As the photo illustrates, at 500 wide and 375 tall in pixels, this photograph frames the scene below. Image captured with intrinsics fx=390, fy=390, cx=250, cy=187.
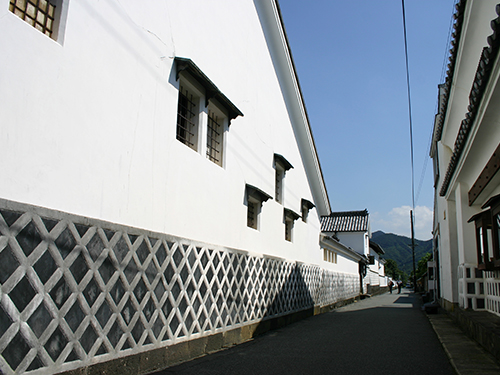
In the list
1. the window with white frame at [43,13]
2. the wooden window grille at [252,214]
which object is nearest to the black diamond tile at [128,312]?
the window with white frame at [43,13]

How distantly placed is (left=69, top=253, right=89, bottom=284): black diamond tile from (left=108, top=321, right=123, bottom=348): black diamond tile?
0.75m

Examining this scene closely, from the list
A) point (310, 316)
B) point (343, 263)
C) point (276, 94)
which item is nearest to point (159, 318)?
point (276, 94)

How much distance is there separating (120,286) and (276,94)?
8.63m

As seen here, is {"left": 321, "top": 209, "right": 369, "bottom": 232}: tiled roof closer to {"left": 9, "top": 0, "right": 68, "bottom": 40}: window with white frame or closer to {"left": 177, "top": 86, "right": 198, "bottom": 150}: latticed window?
{"left": 177, "top": 86, "right": 198, "bottom": 150}: latticed window

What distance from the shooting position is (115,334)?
4.11 m

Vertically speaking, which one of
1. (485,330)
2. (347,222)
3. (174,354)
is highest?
(347,222)

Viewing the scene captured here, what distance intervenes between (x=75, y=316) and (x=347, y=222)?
109 feet

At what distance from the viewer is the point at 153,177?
5.30 meters

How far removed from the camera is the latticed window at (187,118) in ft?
21.9

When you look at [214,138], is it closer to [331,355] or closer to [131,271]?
[131,271]

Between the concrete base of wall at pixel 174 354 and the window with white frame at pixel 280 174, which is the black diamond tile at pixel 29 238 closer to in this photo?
the concrete base of wall at pixel 174 354

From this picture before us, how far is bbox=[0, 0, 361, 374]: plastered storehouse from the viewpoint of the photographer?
3.33 m

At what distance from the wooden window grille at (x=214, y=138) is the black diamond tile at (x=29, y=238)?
4.43 m

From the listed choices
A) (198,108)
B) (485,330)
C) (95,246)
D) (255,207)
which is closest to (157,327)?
(95,246)
